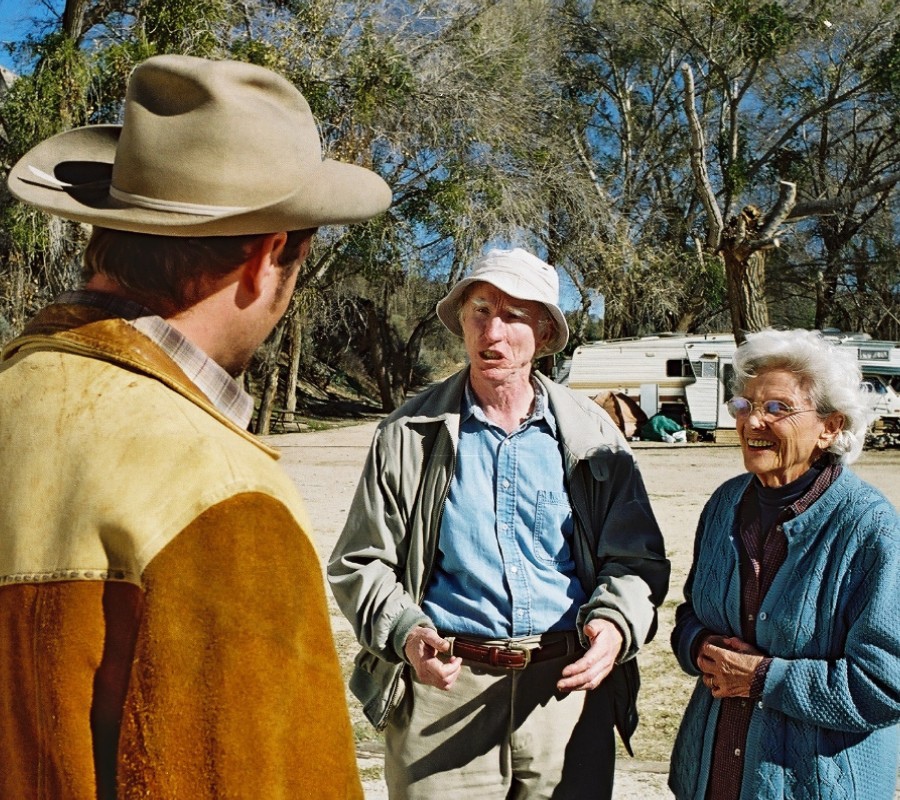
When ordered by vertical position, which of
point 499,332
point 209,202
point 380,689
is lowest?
point 380,689

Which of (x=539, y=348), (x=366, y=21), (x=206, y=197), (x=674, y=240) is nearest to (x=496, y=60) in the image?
(x=366, y=21)

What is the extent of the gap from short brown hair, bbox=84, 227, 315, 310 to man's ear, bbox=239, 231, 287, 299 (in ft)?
0.08

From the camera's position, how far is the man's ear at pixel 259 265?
129 cm

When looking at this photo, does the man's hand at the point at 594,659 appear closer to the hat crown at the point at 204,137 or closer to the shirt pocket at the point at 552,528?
the shirt pocket at the point at 552,528

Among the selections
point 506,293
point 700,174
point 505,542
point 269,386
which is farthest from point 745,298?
point 505,542

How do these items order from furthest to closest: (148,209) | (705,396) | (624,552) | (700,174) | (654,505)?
(705,396)
(700,174)
(654,505)
(624,552)
(148,209)

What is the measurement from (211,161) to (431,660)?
4.95 feet

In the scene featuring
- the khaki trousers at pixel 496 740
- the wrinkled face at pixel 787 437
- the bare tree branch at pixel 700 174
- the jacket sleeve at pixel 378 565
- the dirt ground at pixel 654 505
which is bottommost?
the dirt ground at pixel 654 505

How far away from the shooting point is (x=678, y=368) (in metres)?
20.8

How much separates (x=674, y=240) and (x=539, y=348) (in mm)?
28313

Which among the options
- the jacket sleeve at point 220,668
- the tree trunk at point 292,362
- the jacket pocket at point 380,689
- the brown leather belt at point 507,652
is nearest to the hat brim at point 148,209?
the jacket sleeve at point 220,668

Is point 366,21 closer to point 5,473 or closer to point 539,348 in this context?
point 539,348

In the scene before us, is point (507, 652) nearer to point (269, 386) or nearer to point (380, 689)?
point (380, 689)

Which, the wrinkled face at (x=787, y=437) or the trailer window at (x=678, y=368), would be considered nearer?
the wrinkled face at (x=787, y=437)
